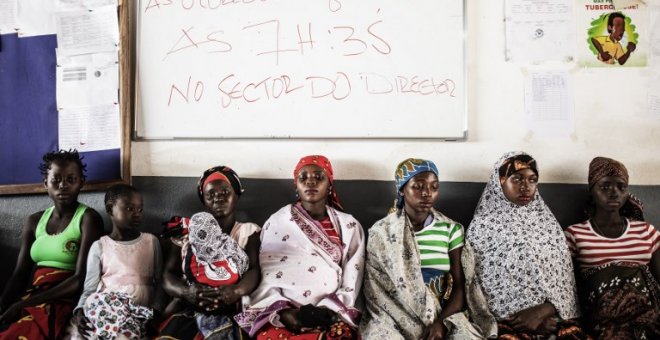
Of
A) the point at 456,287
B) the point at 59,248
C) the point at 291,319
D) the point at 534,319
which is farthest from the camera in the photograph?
the point at 59,248

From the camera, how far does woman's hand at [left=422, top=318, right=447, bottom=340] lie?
7.55 feet

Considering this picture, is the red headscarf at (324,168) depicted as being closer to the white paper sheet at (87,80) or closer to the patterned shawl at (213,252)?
the patterned shawl at (213,252)

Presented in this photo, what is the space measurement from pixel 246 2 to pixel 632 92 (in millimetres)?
2176

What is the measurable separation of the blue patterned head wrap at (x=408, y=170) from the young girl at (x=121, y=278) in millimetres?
1266

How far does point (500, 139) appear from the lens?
296 centimetres

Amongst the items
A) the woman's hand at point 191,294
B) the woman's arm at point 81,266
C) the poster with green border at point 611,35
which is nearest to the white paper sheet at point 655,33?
the poster with green border at point 611,35

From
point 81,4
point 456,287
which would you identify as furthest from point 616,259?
point 81,4

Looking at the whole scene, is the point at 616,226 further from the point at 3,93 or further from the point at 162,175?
the point at 3,93

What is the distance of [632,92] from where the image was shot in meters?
2.92

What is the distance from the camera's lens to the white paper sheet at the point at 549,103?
2938 millimetres

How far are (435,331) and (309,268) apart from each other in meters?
0.63

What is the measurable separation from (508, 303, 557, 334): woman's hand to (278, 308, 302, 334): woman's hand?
96cm

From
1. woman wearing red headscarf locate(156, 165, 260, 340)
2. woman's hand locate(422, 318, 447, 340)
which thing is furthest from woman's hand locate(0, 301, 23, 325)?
woman's hand locate(422, 318, 447, 340)

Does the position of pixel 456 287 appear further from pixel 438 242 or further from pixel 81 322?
pixel 81 322
